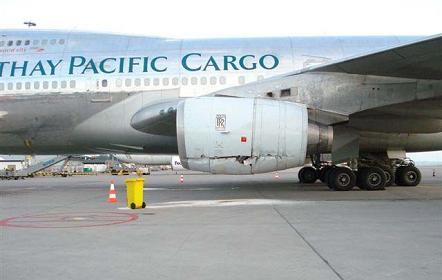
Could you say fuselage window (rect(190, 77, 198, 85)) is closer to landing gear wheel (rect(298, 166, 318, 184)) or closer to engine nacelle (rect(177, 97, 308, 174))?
engine nacelle (rect(177, 97, 308, 174))

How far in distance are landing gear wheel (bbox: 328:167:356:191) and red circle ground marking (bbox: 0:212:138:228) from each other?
23.2 feet

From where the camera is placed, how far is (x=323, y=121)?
12.9m

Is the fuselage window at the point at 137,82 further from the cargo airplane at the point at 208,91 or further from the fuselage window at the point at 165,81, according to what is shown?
the fuselage window at the point at 165,81

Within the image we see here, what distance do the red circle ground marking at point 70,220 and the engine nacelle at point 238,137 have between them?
250cm

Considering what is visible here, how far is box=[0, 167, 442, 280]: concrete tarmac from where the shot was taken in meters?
4.79

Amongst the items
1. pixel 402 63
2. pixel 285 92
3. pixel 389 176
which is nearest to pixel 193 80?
pixel 285 92

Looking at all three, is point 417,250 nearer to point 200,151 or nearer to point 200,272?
point 200,272

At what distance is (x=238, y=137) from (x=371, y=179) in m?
5.28

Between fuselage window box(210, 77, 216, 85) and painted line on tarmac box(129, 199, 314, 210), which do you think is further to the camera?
fuselage window box(210, 77, 216, 85)

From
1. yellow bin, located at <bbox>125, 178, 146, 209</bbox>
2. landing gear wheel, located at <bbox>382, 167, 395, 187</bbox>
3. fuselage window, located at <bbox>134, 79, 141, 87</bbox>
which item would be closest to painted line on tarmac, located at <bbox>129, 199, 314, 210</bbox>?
yellow bin, located at <bbox>125, 178, 146, 209</bbox>

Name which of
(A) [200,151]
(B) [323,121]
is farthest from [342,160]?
(A) [200,151]

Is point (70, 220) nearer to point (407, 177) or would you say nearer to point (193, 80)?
point (193, 80)

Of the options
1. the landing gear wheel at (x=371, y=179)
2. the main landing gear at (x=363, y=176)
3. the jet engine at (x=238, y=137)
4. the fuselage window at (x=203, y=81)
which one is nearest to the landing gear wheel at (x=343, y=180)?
the main landing gear at (x=363, y=176)

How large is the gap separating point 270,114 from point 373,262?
21.7 ft
